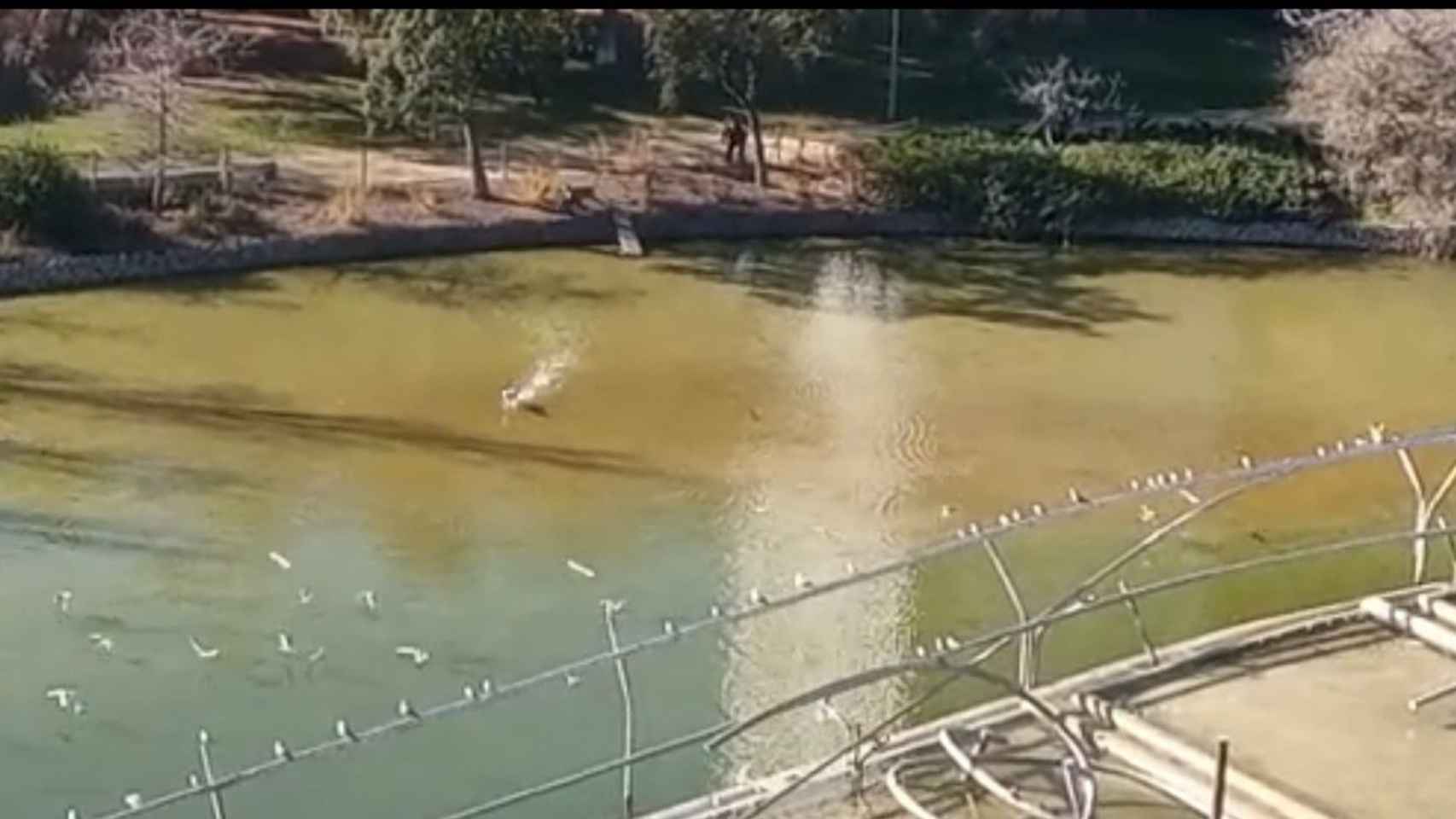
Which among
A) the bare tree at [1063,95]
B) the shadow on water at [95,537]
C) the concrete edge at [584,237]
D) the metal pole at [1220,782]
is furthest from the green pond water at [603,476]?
the metal pole at [1220,782]

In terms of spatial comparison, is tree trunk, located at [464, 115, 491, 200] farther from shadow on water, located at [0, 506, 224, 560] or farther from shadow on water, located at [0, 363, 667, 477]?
shadow on water, located at [0, 506, 224, 560]

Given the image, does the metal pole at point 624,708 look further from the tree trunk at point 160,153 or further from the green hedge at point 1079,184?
the green hedge at point 1079,184

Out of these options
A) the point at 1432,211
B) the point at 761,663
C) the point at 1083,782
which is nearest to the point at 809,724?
the point at 761,663

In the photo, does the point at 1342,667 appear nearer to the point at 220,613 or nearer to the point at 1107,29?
the point at 220,613

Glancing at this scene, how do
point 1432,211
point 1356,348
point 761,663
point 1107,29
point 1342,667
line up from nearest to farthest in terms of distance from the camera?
point 1342,667 < point 761,663 < point 1356,348 < point 1432,211 < point 1107,29

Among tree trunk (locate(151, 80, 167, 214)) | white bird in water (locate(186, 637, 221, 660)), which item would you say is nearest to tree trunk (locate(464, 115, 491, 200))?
tree trunk (locate(151, 80, 167, 214))

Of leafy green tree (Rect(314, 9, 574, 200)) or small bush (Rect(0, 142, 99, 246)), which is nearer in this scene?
small bush (Rect(0, 142, 99, 246))
